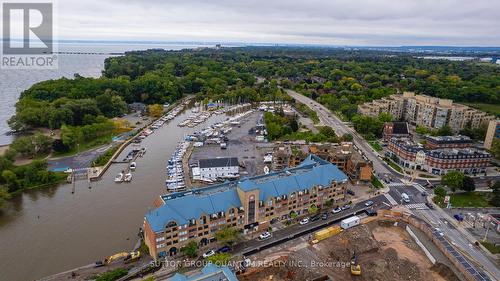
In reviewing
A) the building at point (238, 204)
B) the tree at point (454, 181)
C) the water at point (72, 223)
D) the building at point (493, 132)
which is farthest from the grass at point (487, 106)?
the water at point (72, 223)

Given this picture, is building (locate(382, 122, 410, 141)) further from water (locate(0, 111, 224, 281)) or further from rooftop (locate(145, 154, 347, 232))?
water (locate(0, 111, 224, 281))

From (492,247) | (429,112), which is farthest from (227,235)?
(429,112)

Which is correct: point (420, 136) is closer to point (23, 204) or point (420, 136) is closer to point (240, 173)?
point (240, 173)

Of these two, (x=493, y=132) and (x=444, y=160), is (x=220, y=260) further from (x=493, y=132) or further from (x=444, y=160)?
(x=493, y=132)

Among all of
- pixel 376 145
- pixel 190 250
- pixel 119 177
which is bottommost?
pixel 190 250

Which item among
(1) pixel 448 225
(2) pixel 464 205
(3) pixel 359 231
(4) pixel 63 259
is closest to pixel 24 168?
(4) pixel 63 259

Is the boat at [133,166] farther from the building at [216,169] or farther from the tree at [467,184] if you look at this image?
the tree at [467,184]
